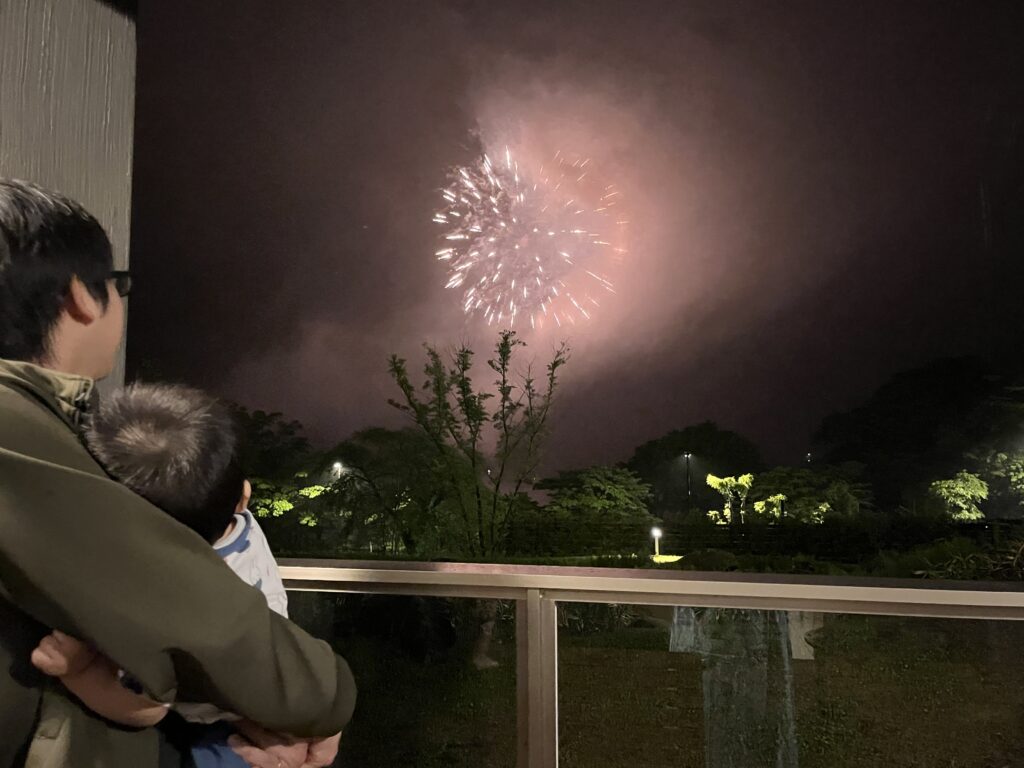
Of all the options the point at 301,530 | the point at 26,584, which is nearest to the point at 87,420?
the point at 26,584

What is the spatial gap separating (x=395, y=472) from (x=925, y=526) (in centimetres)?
894

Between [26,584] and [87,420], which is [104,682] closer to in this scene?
[26,584]

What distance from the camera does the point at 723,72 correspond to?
17.3 metres

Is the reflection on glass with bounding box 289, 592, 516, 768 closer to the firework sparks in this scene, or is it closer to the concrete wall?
the concrete wall

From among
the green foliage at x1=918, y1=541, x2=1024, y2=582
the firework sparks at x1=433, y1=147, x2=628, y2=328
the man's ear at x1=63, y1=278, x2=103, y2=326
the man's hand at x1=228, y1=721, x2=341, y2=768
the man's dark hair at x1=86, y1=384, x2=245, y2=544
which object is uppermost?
the firework sparks at x1=433, y1=147, x2=628, y2=328

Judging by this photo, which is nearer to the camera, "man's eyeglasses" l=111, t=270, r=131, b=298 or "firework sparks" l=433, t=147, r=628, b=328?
"man's eyeglasses" l=111, t=270, r=131, b=298

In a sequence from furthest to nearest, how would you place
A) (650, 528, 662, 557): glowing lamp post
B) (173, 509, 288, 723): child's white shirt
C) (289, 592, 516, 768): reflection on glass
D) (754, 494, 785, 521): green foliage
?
(754, 494, 785, 521): green foliage < (650, 528, 662, 557): glowing lamp post < (289, 592, 516, 768): reflection on glass < (173, 509, 288, 723): child's white shirt

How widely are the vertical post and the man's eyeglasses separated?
1.14 metres

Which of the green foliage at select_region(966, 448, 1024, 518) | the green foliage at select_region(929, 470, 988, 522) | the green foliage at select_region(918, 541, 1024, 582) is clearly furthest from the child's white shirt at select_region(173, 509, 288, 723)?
the green foliage at select_region(929, 470, 988, 522)

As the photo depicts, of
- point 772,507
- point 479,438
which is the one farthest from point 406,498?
point 772,507

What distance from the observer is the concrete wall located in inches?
42.1

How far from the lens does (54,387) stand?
0.60 m

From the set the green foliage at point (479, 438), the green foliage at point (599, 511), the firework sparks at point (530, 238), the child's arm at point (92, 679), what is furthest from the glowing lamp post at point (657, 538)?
the child's arm at point (92, 679)

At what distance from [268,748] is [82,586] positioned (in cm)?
23
